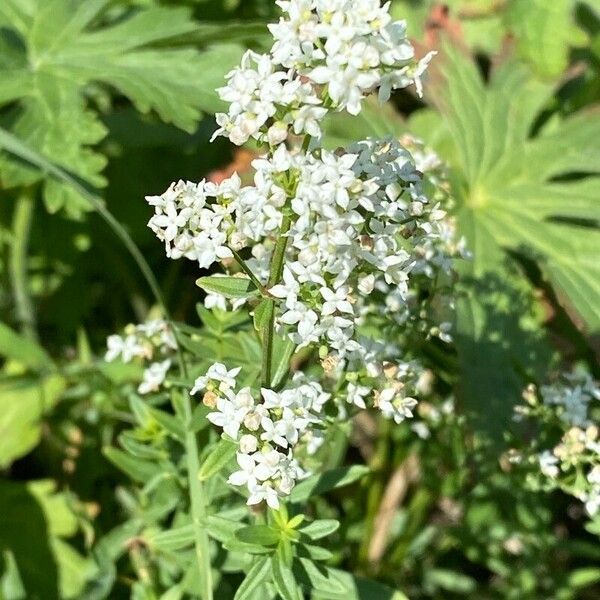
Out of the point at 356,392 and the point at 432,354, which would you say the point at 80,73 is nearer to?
the point at 432,354

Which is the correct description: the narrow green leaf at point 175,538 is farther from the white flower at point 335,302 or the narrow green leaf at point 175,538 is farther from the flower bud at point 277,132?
the flower bud at point 277,132

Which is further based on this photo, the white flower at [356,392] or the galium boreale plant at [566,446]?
the galium boreale plant at [566,446]

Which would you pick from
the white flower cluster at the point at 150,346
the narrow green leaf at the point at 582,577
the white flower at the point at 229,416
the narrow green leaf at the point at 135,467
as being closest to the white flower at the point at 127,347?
the white flower cluster at the point at 150,346

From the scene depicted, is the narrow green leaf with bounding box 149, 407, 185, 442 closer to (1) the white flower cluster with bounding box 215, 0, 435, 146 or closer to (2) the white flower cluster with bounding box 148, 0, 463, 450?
(2) the white flower cluster with bounding box 148, 0, 463, 450

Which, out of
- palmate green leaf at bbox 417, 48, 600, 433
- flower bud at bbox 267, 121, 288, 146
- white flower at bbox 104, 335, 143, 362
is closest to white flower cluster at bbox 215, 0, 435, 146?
flower bud at bbox 267, 121, 288, 146

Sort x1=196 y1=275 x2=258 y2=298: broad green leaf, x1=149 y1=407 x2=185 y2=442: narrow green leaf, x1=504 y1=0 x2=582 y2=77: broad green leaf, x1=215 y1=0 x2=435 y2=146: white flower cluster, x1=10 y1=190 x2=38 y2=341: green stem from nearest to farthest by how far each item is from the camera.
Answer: x1=215 y1=0 x2=435 y2=146: white flower cluster
x1=196 y1=275 x2=258 y2=298: broad green leaf
x1=149 y1=407 x2=185 y2=442: narrow green leaf
x1=10 y1=190 x2=38 y2=341: green stem
x1=504 y1=0 x2=582 y2=77: broad green leaf

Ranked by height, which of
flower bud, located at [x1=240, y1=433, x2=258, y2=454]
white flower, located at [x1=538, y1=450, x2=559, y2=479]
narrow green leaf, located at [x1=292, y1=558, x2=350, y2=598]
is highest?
flower bud, located at [x1=240, y1=433, x2=258, y2=454]

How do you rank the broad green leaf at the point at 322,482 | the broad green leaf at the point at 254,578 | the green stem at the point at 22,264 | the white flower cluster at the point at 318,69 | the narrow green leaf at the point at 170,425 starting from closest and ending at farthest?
the white flower cluster at the point at 318,69
the broad green leaf at the point at 254,578
the broad green leaf at the point at 322,482
the narrow green leaf at the point at 170,425
the green stem at the point at 22,264
